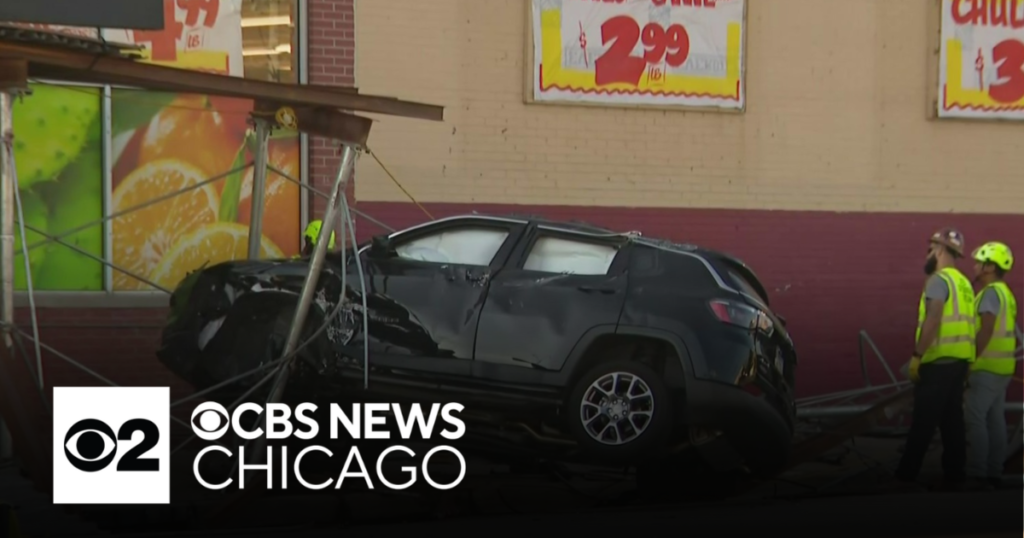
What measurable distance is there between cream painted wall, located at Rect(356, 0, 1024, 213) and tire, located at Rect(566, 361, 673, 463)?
13.6ft

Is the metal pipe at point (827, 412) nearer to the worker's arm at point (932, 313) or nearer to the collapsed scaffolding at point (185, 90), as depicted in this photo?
the worker's arm at point (932, 313)

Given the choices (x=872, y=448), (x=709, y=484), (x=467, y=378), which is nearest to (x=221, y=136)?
(x=467, y=378)

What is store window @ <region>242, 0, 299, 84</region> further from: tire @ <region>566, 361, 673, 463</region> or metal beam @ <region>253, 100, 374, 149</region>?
tire @ <region>566, 361, 673, 463</region>

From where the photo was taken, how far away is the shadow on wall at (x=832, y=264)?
13.8 meters

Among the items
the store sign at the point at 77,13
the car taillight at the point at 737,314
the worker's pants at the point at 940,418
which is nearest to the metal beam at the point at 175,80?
the store sign at the point at 77,13

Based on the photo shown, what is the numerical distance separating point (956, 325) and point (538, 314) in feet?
11.4

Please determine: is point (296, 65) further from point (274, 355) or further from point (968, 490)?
point (968, 490)

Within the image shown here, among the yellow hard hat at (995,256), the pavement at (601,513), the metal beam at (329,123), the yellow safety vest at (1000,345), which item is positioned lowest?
the pavement at (601,513)

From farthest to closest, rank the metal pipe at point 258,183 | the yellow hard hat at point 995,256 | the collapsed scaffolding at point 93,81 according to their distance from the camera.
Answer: the yellow hard hat at point 995,256, the metal pipe at point 258,183, the collapsed scaffolding at point 93,81

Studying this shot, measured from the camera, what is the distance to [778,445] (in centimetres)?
977

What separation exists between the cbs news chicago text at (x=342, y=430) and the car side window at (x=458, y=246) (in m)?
1.03

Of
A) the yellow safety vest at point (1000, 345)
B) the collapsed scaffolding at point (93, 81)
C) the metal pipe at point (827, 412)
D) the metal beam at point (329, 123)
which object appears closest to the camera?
the collapsed scaffolding at point (93, 81)

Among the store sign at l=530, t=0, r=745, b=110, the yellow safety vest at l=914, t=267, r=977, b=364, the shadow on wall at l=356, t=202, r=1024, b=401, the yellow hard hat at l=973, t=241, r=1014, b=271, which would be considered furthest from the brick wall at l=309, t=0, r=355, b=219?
the yellow hard hat at l=973, t=241, r=1014, b=271

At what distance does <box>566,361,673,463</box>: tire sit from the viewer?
30.5 feet
